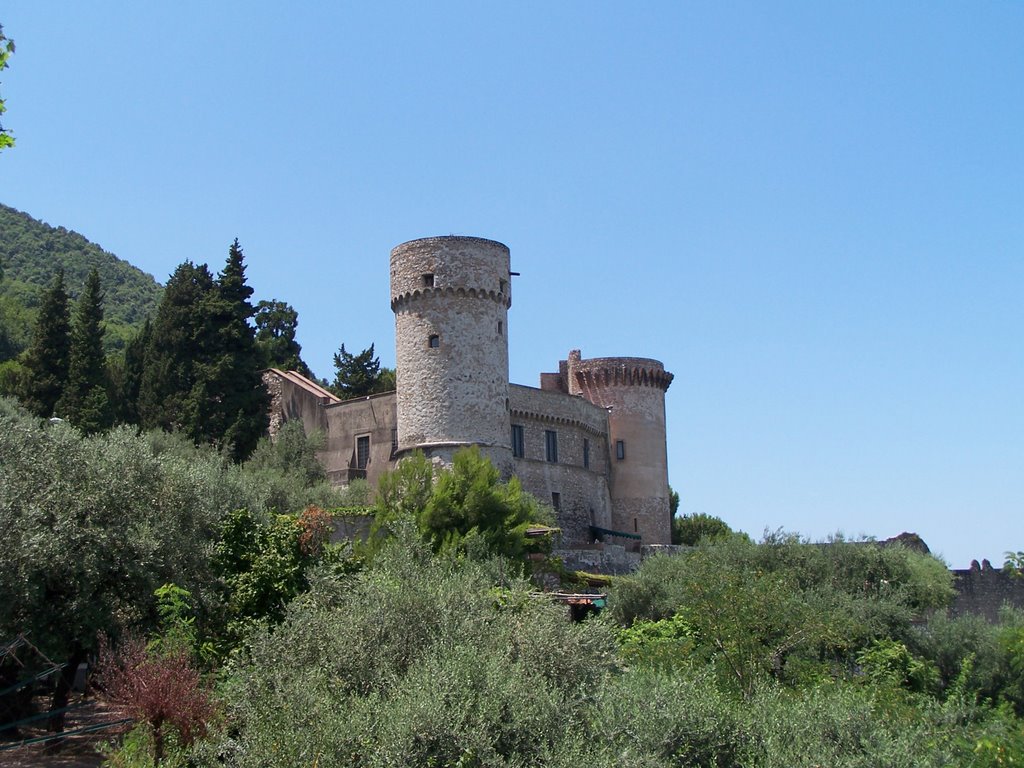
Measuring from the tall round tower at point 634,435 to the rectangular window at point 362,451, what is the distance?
10808 mm

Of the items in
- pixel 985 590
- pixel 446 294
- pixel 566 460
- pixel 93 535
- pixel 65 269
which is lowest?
pixel 985 590

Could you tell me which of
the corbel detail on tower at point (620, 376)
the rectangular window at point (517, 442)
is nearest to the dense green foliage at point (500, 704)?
the rectangular window at point (517, 442)

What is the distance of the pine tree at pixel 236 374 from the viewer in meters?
37.8

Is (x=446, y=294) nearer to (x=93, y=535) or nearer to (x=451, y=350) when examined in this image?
(x=451, y=350)

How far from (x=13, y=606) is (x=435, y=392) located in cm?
1759

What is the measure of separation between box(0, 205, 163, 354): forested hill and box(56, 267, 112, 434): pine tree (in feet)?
112

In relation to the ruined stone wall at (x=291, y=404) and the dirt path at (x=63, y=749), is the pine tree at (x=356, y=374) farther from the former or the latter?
the dirt path at (x=63, y=749)

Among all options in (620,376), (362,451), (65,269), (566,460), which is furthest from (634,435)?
(65,269)

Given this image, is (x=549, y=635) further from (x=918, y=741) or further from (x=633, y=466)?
(x=633, y=466)

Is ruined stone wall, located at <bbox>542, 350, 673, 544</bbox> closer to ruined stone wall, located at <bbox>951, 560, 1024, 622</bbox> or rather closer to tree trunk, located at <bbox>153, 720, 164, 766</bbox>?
ruined stone wall, located at <bbox>951, 560, 1024, 622</bbox>

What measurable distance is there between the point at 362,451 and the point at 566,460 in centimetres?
752

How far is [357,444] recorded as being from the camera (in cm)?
3869

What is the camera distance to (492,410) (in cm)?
3428

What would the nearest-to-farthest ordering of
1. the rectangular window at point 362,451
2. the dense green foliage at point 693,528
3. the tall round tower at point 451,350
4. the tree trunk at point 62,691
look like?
the tree trunk at point 62,691
the tall round tower at point 451,350
the rectangular window at point 362,451
the dense green foliage at point 693,528
